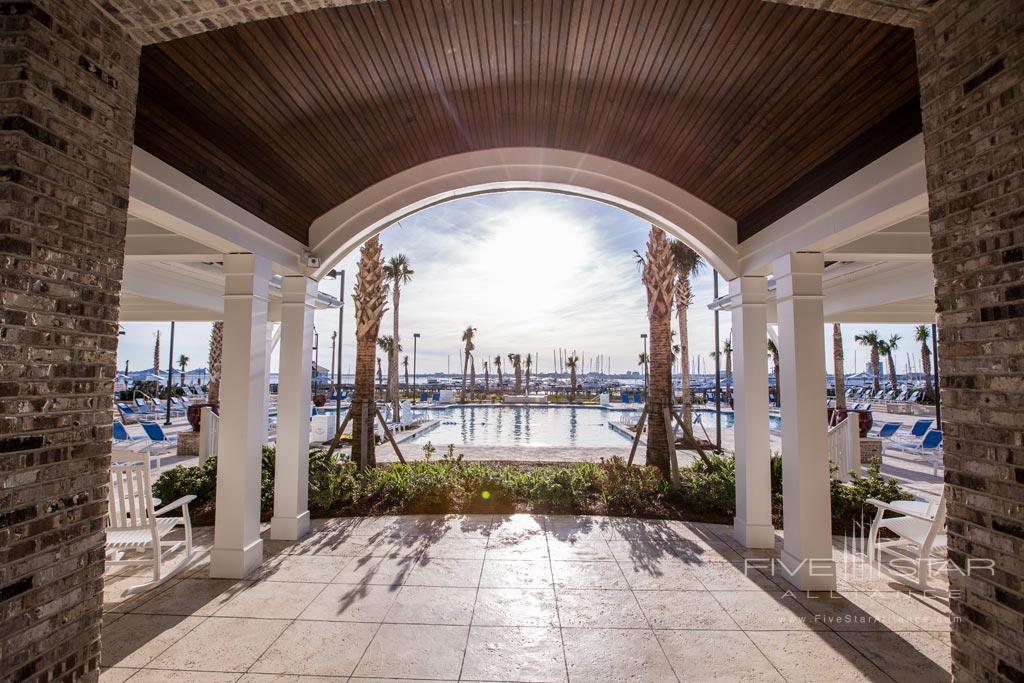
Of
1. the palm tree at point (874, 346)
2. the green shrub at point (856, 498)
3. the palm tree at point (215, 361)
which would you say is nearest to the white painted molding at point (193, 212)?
the green shrub at point (856, 498)

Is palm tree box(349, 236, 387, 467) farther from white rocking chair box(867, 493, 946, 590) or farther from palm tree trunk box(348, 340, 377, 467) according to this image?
white rocking chair box(867, 493, 946, 590)

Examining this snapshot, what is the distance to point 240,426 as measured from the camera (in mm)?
4961

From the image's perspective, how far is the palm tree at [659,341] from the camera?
9.17m

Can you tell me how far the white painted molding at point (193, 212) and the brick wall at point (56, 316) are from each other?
4.36ft

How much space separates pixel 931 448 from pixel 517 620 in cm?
1284

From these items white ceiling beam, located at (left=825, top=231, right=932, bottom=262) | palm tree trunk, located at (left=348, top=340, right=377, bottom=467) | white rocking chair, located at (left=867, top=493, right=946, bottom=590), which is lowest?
white rocking chair, located at (left=867, top=493, right=946, bottom=590)

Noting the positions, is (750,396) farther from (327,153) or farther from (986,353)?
(327,153)

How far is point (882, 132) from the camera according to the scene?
3709mm

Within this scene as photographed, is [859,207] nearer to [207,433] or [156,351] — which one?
[207,433]

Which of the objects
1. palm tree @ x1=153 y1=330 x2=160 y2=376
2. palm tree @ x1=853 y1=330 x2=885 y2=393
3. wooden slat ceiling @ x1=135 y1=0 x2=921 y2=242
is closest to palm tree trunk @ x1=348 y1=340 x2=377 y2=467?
wooden slat ceiling @ x1=135 y1=0 x2=921 y2=242

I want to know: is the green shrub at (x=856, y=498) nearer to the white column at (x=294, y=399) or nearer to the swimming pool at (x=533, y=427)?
the white column at (x=294, y=399)

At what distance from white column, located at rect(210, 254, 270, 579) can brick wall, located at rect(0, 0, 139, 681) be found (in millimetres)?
2715

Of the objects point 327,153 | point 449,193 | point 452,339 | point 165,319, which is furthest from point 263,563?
point 452,339

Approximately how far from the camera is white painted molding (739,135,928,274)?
11.5 feet
